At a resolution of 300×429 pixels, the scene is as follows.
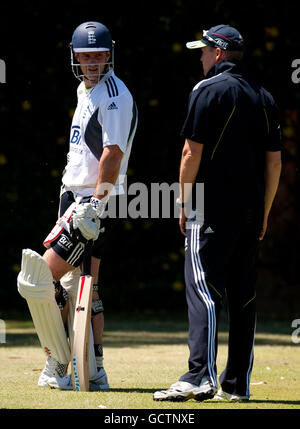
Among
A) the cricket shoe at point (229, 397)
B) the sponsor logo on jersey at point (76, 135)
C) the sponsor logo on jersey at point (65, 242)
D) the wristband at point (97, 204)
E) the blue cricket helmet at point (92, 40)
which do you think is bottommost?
the cricket shoe at point (229, 397)

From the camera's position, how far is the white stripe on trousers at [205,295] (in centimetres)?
510

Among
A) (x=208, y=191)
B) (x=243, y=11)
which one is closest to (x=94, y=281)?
(x=208, y=191)

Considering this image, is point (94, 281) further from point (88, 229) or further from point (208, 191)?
point (208, 191)

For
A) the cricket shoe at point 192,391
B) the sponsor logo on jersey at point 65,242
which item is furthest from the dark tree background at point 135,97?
the cricket shoe at point 192,391

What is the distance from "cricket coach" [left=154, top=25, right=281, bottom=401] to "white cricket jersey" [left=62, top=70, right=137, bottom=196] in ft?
1.93

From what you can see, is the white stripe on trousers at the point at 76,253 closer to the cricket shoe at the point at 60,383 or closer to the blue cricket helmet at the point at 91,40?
the cricket shoe at the point at 60,383

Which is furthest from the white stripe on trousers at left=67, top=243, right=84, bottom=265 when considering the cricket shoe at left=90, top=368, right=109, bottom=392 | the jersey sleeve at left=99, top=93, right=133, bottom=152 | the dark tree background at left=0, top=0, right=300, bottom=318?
the dark tree background at left=0, top=0, right=300, bottom=318

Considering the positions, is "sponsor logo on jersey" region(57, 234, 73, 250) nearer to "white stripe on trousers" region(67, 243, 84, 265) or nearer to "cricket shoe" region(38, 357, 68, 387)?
"white stripe on trousers" region(67, 243, 84, 265)

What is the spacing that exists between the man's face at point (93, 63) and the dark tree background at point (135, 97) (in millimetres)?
4373

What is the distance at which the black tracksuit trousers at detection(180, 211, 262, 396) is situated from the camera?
5113 millimetres

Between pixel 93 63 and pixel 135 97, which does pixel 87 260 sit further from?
pixel 135 97

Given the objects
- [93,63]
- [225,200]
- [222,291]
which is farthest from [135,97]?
[222,291]

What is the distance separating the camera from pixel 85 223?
18.1ft
